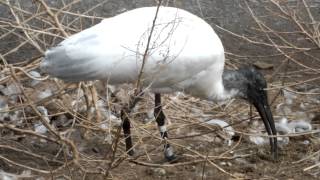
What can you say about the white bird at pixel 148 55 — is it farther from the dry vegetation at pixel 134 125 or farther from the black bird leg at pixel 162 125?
the dry vegetation at pixel 134 125

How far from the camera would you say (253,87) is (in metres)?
4.92

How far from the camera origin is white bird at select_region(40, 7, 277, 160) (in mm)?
4098

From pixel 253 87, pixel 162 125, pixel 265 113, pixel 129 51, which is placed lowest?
pixel 162 125

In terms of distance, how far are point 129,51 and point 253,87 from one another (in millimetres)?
1088

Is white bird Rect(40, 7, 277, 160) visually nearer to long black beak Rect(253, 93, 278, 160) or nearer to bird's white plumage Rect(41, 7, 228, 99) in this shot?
bird's white plumage Rect(41, 7, 228, 99)

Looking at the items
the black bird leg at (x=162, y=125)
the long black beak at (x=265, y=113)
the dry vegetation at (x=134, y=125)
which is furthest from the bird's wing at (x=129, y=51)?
the long black beak at (x=265, y=113)

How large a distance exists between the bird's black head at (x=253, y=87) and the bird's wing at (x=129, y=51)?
1.82ft

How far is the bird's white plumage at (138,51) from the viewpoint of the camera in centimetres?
409

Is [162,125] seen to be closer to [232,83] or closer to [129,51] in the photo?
[232,83]

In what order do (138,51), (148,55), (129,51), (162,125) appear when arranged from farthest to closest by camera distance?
(162,125)
(129,51)
(138,51)
(148,55)

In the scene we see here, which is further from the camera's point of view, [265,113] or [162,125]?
[265,113]

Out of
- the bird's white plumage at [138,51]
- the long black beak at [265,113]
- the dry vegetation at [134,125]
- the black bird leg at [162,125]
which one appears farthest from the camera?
the long black beak at [265,113]

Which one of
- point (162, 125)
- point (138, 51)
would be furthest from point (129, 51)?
point (162, 125)

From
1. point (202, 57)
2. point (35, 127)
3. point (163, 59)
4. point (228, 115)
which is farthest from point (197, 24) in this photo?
point (35, 127)
